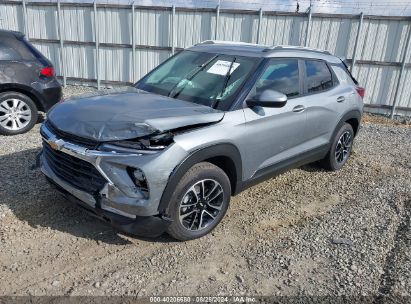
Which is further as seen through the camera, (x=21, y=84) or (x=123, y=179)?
(x=21, y=84)

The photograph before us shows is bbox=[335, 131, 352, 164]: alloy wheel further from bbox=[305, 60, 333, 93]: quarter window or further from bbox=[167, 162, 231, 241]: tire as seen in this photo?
bbox=[167, 162, 231, 241]: tire

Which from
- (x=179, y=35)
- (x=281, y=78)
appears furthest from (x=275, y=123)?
(x=179, y=35)

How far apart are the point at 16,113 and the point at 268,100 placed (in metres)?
4.66

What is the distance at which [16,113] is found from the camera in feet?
21.1

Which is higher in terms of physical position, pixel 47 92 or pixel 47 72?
pixel 47 72

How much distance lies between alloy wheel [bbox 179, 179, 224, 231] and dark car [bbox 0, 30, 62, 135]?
4156mm

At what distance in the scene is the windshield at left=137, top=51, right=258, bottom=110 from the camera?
388 cm

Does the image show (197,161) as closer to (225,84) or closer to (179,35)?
(225,84)

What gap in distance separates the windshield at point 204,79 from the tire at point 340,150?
1.99 m

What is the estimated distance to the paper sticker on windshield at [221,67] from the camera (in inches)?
161

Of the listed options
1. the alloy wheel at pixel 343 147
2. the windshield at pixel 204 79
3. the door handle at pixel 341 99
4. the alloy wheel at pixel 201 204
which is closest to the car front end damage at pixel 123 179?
the alloy wheel at pixel 201 204

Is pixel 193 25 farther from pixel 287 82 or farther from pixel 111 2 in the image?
pixel 287 82

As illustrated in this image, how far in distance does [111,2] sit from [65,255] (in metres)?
8.94

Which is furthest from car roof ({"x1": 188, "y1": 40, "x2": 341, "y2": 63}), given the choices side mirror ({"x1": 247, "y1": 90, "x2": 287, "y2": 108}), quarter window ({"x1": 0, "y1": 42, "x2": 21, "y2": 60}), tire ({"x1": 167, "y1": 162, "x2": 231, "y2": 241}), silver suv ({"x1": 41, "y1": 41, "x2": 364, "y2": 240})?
quarter window ({"x1": 0, "y1": 42, "x2": 21, "y2": 60})
